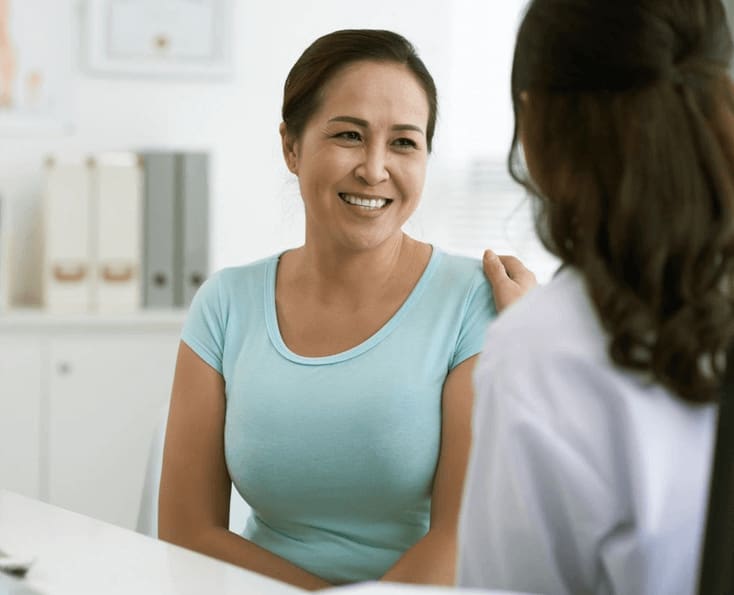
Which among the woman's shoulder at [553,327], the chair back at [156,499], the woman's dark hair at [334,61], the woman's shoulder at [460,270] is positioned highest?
the woman's dark hair at [334,61]

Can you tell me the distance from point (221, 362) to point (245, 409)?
0.37 ft

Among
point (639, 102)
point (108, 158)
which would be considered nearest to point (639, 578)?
point (639, 102)

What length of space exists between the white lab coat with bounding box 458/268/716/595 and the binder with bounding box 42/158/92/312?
96.8 inches

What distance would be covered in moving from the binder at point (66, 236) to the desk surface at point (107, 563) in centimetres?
193

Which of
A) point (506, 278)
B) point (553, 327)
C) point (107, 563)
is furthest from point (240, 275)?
point (553, 327)

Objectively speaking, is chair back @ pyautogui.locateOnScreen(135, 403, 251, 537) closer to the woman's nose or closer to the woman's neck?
the woman's neck

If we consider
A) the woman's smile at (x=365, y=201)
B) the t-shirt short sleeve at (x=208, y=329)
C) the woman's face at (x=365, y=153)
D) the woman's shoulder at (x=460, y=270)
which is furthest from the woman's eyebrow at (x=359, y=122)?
the t-shirt short sleeve at (x=208, y=329)

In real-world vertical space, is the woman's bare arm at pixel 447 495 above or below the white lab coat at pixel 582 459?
below

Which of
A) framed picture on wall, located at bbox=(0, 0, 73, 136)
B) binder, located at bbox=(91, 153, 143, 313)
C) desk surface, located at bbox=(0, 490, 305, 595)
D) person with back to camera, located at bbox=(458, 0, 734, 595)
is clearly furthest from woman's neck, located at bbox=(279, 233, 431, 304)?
framed picture on wall, located at bbox=(0, 0, 73, 136)

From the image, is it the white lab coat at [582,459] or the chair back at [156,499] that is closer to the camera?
the white lab coat at [582,459]

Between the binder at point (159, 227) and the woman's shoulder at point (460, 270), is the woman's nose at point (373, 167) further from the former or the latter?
the binder at point (159, 227)

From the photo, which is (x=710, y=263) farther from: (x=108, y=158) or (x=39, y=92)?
(x=39, y=92)

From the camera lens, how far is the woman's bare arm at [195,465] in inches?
67.2

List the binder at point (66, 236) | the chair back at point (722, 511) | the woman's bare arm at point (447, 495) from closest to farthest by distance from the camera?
the chair back at point (722, 511) < the woman's bare arm at point (447, 495) < the binder at point (66, 236)
